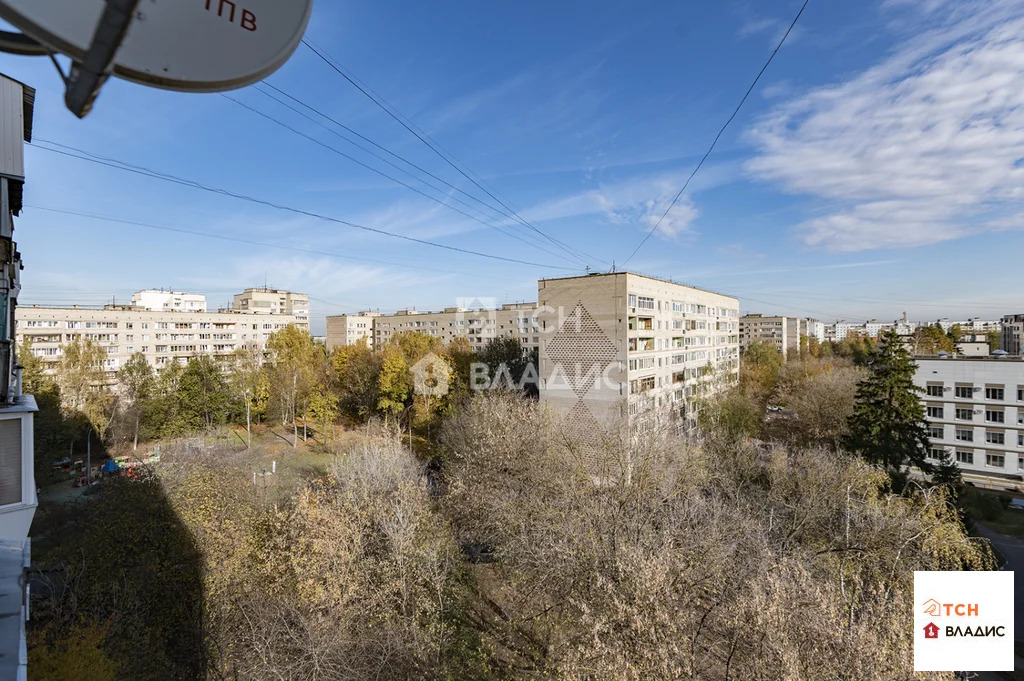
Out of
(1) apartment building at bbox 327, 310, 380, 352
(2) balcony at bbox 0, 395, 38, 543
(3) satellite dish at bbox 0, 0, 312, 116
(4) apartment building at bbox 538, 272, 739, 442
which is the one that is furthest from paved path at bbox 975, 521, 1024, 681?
(1) apartment building at bbox 327, 310, 380, 352

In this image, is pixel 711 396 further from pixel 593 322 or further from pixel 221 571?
pixel 221 571

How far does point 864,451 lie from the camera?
19859mm

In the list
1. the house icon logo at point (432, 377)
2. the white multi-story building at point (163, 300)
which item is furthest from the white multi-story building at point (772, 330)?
the white multi-story building at point (163, 300)

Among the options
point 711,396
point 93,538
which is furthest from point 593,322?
point 93,538

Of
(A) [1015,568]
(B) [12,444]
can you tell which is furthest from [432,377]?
(A) [1015,568]

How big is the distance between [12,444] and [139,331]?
4203 centimetres

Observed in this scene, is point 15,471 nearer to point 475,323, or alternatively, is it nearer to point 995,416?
point 995,416

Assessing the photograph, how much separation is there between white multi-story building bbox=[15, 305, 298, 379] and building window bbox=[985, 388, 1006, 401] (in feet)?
174

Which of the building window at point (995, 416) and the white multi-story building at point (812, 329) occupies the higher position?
the white multi-story building at point (812, 329)

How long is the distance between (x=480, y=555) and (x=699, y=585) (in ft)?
31.0

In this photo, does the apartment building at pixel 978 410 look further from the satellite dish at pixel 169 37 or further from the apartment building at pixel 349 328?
the apartment building at pixel 349 328

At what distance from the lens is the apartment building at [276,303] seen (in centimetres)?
5944

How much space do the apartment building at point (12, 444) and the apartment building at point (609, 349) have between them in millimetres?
Answer: 17735

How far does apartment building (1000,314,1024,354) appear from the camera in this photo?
2749 inches
